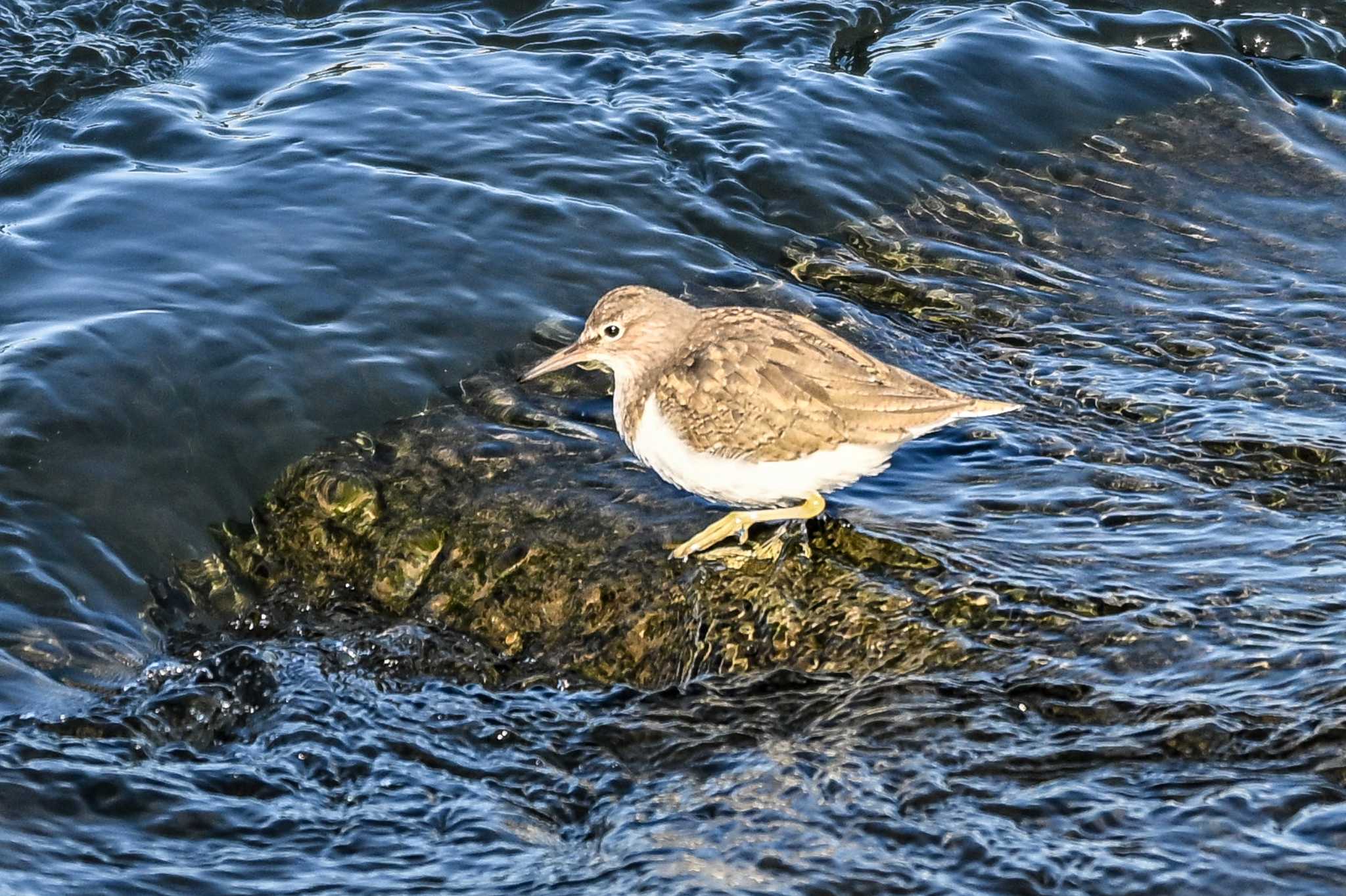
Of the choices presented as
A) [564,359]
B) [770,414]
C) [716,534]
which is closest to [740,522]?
[716,534]

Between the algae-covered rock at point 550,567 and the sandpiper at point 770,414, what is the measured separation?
0.28m

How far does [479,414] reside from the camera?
7.57 metres

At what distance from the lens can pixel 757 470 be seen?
645 centimetres

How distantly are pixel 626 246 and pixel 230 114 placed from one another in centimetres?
294

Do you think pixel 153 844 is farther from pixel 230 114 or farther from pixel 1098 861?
pixel 230 114

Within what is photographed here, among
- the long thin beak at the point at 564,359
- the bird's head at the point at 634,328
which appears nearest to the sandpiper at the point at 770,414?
the bird's head at the point at 634,328

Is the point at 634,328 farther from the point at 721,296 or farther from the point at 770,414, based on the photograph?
the point at 721,296

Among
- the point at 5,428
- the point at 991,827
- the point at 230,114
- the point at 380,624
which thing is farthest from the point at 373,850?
the point at 230,114

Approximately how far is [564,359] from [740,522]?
1.23 m

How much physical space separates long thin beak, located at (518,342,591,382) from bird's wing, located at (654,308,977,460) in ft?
1.84

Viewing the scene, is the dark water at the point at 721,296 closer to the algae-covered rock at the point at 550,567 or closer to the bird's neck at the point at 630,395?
the algae-covered rock at the point at 550,567

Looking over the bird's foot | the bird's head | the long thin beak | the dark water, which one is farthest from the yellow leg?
the long thin beak

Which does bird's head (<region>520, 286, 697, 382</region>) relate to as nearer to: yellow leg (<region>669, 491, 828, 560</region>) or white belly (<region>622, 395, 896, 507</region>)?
white belly (<region>622, 395, 896, 507</region>)

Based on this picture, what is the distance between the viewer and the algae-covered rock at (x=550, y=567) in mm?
6199
